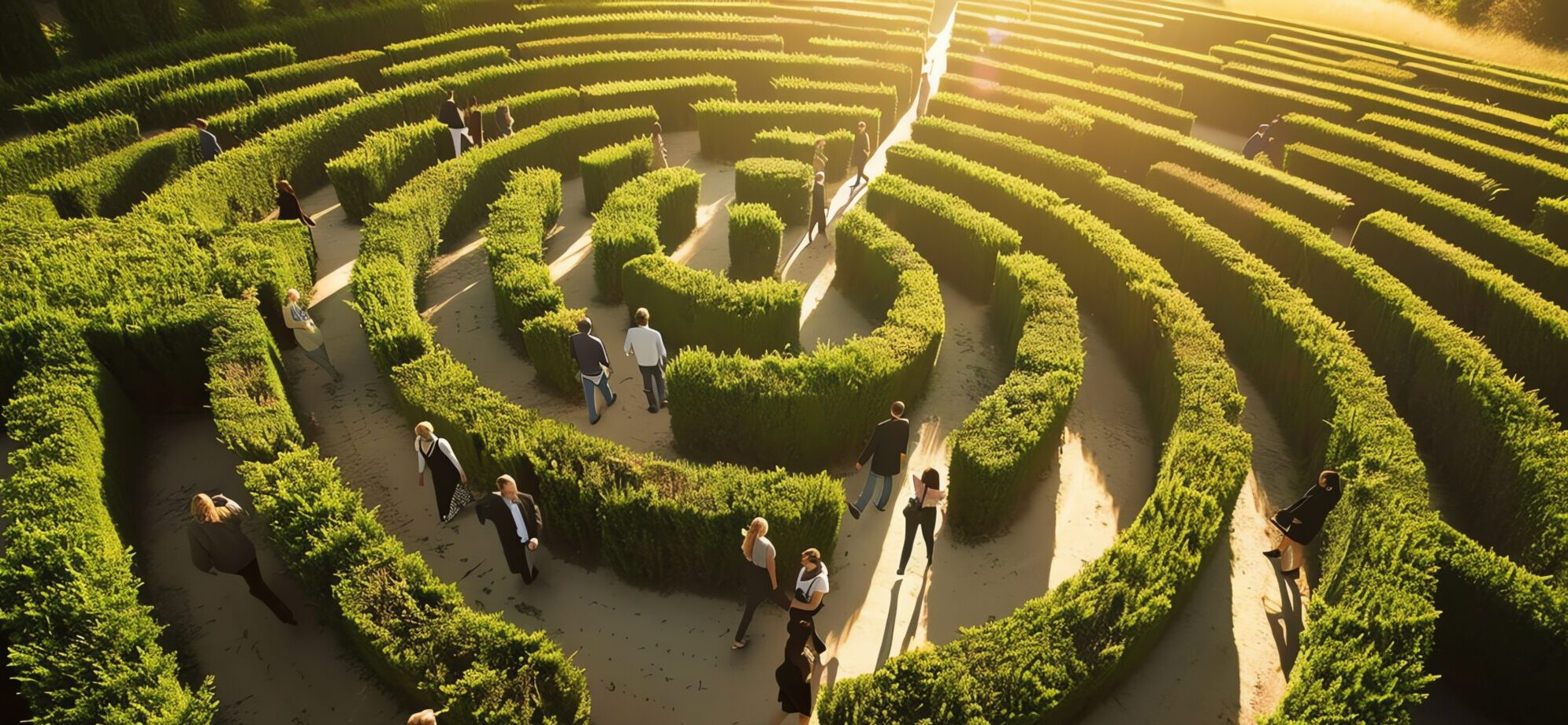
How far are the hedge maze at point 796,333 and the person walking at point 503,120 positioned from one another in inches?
11.4

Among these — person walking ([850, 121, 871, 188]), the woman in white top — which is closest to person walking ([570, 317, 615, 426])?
the woman in white top

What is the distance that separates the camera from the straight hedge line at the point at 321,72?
23.9 m

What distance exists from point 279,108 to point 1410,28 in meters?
56.2

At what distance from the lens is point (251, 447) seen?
999 cm

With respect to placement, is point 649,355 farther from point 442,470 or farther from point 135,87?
point 135,87

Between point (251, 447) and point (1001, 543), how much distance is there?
10.2 meters

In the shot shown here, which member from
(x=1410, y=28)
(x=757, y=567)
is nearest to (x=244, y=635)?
(x=757, y=567)

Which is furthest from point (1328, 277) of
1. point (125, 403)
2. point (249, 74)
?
point (249, 74)

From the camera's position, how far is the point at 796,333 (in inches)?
588

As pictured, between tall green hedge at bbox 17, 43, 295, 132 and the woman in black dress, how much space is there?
28.7m

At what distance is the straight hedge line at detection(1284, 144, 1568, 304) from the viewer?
640 inches

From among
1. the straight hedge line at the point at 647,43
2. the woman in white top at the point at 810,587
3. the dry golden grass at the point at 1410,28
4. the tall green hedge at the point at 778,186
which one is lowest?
the woman in white top at the point at 810,587

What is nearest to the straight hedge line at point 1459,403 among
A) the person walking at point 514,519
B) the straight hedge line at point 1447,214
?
the straight hedge line at point 1447,214

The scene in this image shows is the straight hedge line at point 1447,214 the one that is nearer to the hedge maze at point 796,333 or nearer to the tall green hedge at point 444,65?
the hedge maze at point 796,333
